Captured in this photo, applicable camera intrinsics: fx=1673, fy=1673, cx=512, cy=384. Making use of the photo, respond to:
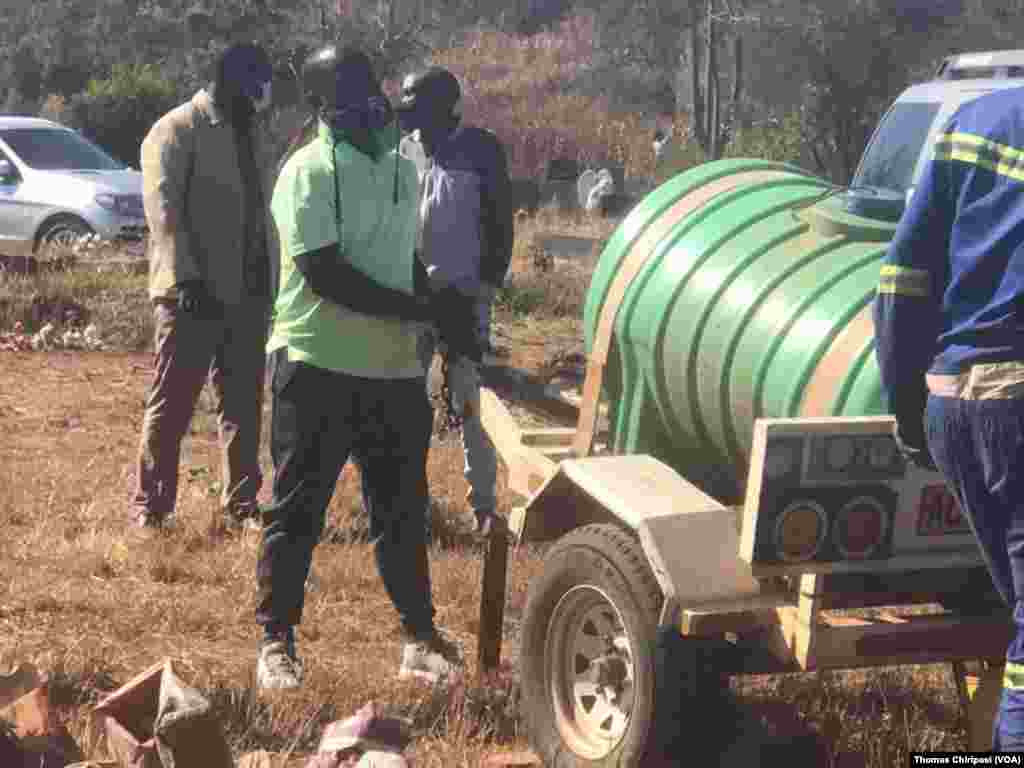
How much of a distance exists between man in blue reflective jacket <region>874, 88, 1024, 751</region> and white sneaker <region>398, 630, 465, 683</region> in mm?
1990

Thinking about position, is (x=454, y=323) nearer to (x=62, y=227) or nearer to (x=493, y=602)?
(x=493, y=602)

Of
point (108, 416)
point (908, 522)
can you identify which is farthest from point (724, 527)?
point (108, 416)

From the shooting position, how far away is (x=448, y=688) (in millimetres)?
4773

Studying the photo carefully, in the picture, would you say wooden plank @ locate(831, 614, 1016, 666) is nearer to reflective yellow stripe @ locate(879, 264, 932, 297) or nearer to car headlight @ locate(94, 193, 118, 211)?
reflective yellow stripe @ locate(879, 264, 932, 297)

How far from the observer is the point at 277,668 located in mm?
4727

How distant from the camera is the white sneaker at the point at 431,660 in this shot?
490 cm

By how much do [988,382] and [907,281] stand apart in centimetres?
29

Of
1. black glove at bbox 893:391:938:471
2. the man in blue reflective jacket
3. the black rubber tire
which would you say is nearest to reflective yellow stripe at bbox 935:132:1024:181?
the man in blue reflective jacket

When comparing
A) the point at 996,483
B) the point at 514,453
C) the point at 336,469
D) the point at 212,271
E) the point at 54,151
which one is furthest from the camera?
the point at 54,151

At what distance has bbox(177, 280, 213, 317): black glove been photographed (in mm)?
6172

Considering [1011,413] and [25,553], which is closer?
[1011,413]

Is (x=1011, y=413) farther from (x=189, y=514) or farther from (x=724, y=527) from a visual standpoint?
(x=189, y=514)

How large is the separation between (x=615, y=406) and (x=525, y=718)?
1.12 meters

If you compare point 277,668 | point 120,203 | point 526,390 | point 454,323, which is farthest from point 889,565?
point 120,203
